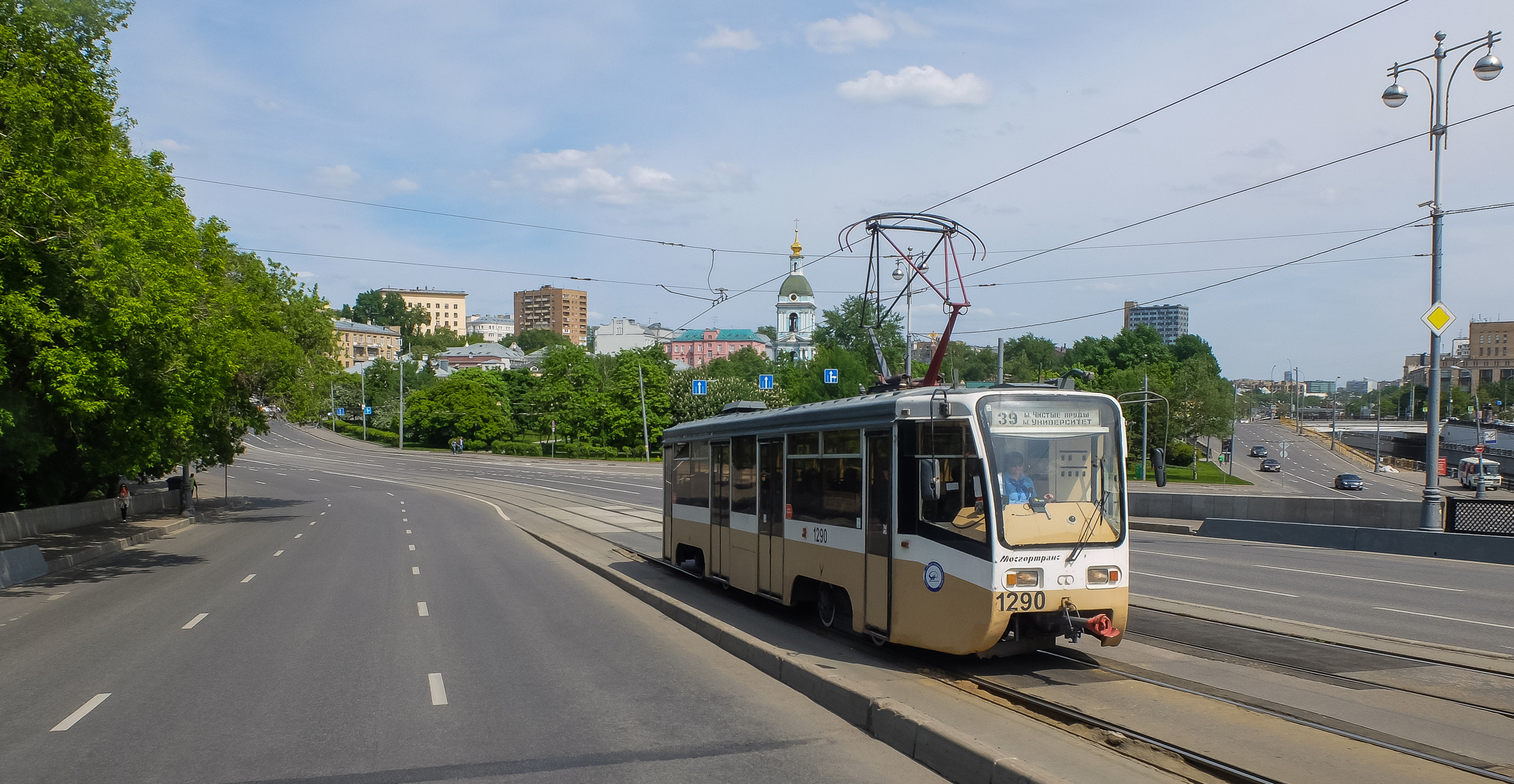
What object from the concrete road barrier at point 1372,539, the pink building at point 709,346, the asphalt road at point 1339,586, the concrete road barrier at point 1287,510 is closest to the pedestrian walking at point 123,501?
the asphalt road at point 1339,586

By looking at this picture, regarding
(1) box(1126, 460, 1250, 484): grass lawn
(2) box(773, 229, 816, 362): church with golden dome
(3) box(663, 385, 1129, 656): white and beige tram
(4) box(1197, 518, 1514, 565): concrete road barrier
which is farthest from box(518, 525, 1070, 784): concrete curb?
(2) box(773, 229, 816, 362): church with golden dome

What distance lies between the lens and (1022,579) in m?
8.57

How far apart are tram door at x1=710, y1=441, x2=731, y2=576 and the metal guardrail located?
54.0ft

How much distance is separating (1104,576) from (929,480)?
6.24 feet

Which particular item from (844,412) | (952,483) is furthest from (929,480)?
(844,412)

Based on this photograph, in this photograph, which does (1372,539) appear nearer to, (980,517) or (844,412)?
(844,412)

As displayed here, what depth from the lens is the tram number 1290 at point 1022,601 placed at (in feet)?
27.8

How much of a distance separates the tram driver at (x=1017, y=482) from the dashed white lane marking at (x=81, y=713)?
7.71 m

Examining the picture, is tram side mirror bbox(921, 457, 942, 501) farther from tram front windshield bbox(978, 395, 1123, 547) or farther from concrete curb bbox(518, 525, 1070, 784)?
concrete curb bbox(518, 525, 1070, 784)

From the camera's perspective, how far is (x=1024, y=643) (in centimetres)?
909

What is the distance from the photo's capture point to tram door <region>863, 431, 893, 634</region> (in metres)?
9.69

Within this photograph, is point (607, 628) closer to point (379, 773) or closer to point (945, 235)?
point (379, 773)

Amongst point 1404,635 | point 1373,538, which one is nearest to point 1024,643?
point 1404,635

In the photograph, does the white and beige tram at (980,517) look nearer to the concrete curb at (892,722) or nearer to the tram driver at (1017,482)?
the tram driver at (1017,482)
